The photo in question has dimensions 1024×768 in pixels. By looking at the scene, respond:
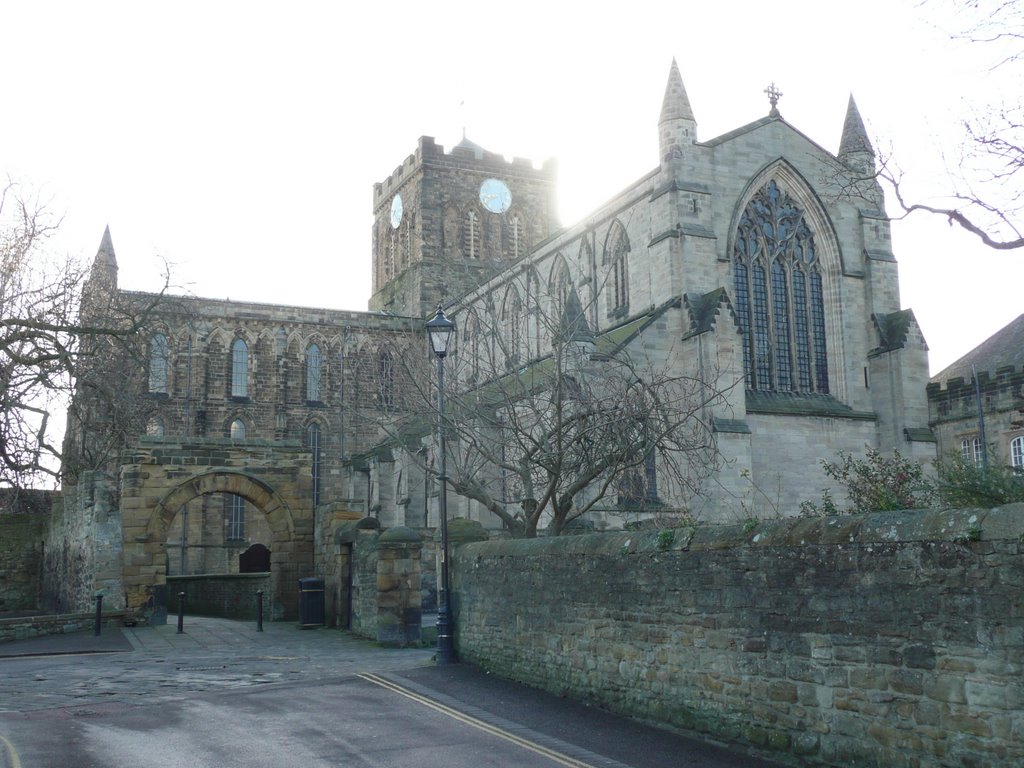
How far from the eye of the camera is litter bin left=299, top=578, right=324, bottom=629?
23438mm

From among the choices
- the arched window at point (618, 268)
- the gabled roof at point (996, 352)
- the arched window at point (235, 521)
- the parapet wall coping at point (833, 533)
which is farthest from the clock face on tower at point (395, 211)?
the parapet wall coping at point (833, 533)

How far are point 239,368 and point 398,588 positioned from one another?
32.0m

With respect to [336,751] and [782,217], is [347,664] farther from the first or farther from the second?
[782,217]

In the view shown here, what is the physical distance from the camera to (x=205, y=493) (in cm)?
2527

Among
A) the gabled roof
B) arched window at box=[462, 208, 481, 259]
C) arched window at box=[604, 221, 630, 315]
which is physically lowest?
the gabled roof

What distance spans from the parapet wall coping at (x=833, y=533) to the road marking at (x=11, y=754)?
19.7 feet

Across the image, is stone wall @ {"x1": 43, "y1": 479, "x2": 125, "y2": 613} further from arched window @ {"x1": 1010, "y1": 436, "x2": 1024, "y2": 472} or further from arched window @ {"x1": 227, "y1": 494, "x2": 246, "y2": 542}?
arched window @ {"x1": 1010, "y1": 436, "x2": 1024, "y2": 472}

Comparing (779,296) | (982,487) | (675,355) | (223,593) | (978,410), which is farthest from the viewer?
(779,296)

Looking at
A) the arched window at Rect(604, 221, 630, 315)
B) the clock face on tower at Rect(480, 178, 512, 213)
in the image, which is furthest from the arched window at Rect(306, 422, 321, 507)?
the arched window at Rect(604, 221, 630, 315)

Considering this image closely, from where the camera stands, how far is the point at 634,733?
1031cm

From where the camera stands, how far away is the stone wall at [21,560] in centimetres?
3481

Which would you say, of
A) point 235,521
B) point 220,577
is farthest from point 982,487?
point 235,521

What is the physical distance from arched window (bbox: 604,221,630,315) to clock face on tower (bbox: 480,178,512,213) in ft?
72.0

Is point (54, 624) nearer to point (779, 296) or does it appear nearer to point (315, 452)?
point (779, 296)
